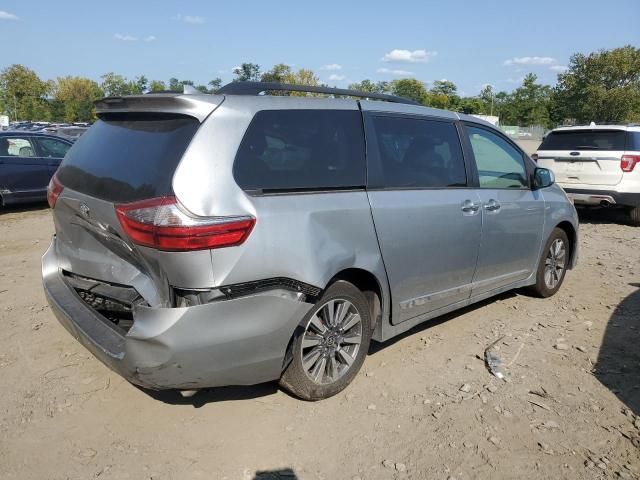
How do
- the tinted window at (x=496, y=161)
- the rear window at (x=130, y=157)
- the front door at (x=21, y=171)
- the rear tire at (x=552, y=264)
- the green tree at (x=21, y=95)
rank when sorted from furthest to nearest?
the green tree at (x=21, y=95), the front door at (x=21, y=171), the rear tire at (x=552, y=264), the tinted window at (x=496, y=161), the rear window at (x=130, y=157)

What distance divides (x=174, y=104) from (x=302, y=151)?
76cm

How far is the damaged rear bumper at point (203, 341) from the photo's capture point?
8.51 feet

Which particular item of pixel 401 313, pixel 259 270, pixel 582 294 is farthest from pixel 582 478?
pixel 582 294

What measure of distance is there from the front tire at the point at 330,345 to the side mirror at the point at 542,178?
96.1 inches

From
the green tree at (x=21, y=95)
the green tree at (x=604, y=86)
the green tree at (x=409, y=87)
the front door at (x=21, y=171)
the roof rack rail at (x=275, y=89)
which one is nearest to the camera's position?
the roof rack rail at (x=275, y=89)

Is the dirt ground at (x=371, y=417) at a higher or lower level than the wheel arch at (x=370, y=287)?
lower

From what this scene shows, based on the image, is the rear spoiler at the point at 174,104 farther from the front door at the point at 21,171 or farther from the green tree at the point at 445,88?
the green tree at the point at 445,88

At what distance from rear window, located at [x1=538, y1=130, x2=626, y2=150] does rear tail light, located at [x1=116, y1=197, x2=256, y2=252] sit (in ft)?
27.7

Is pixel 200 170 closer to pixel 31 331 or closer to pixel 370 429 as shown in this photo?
pixel 370 429

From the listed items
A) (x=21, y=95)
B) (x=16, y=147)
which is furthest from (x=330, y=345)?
(x=21, y=95)

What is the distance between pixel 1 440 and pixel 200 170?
1.82 metres

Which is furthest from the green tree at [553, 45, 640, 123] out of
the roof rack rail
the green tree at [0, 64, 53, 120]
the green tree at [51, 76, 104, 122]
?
the green tree at [0, 64, 53, 120]

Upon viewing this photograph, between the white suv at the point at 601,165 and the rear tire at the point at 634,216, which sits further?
the rear tire at the point at 634,216

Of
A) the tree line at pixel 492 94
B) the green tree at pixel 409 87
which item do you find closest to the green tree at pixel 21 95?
the tree line at pixel 492 94
